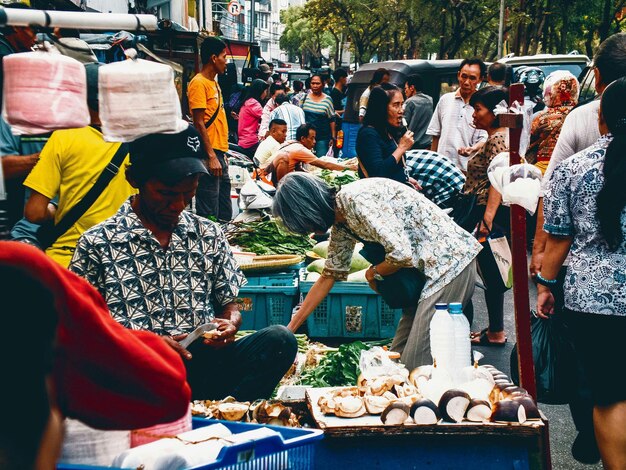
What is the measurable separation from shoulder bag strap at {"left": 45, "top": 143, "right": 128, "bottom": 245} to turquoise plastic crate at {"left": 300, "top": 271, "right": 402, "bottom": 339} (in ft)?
8.49

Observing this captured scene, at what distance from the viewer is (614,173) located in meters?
3.52

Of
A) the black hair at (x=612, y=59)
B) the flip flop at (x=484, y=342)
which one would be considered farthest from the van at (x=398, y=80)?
the black hair at (x=612, y=59)

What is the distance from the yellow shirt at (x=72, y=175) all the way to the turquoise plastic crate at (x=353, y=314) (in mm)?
2533

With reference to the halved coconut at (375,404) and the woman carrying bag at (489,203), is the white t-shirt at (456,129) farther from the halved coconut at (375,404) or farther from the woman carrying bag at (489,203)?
the halved coconut at (375,404)

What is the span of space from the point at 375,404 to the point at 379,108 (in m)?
3.78

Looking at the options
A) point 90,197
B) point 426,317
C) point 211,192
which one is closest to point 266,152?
point 211,192

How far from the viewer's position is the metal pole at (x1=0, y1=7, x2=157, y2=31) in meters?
2.51

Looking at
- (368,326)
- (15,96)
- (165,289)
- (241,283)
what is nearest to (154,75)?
(15,96)

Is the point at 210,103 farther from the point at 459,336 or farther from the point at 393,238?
the point at 459,336

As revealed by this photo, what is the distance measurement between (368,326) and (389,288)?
177cm

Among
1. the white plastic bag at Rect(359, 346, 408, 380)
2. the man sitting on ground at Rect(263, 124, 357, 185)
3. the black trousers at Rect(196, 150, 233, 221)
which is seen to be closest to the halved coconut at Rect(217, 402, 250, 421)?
the white plastic bag at Rect(359, 346, 408, 380)

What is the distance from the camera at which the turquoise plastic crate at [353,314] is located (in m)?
6.51

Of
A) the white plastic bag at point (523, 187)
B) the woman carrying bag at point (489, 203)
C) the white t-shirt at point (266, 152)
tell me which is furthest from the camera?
the white t-shirt at point (266, 152)

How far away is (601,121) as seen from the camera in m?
3.84
